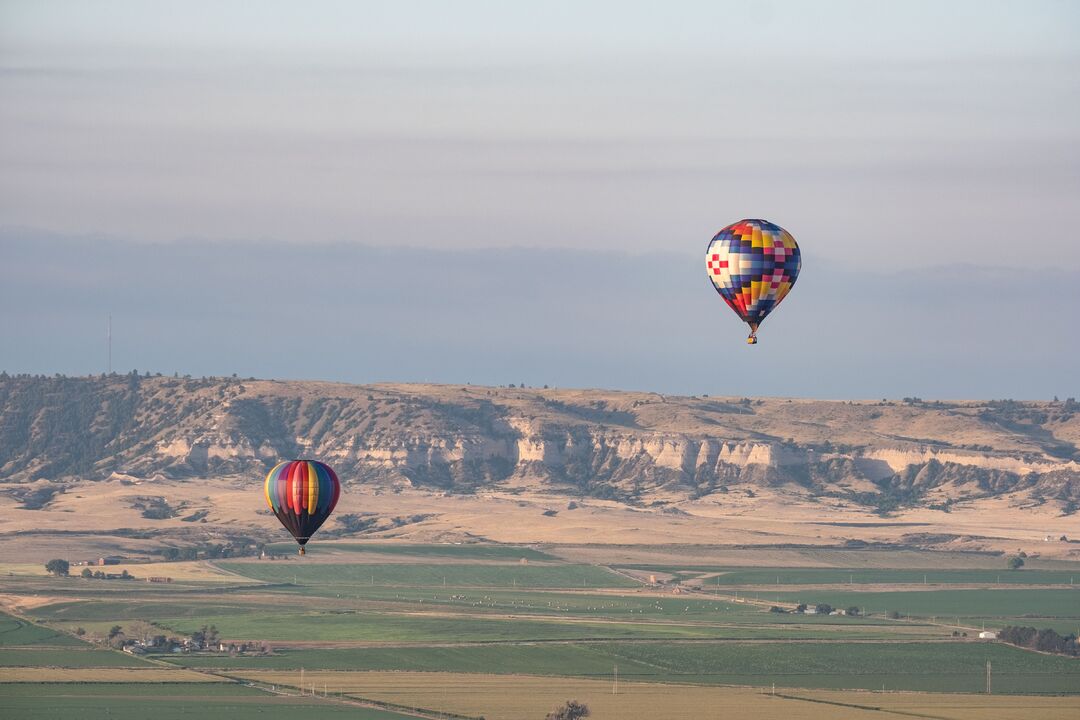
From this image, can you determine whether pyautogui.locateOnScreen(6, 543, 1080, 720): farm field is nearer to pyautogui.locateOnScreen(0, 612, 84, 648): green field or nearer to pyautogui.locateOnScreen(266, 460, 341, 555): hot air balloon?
pyautogui.locateOnScreen(0, 612, 84, 648): green field

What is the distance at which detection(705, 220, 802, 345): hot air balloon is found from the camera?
314ft

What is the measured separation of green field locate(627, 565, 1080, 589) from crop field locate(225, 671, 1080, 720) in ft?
198

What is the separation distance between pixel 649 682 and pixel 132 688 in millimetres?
26292

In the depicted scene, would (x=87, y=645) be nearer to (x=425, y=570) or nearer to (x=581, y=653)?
(x=581, y=653)

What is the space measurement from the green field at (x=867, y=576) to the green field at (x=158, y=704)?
70.7 m

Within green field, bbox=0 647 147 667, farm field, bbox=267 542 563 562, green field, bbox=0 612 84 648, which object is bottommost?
green field, bbox=0 647 147 667

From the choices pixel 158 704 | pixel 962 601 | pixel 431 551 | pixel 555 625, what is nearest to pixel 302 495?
pixel 158 704

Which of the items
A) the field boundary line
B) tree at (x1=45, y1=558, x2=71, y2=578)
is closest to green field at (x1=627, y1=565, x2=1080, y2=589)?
tree at (x1=45, y1=558, x2=71, y2=578)

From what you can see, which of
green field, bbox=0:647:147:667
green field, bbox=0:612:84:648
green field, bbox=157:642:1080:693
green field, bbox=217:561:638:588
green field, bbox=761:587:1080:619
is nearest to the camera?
green field, bbox=157:642:1080:693

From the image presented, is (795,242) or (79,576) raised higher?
(795,242)

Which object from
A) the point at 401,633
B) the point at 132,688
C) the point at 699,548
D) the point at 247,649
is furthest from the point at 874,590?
the point at 132,688

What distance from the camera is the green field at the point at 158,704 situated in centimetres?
10006

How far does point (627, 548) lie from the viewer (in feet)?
654

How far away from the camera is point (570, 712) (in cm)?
10100
